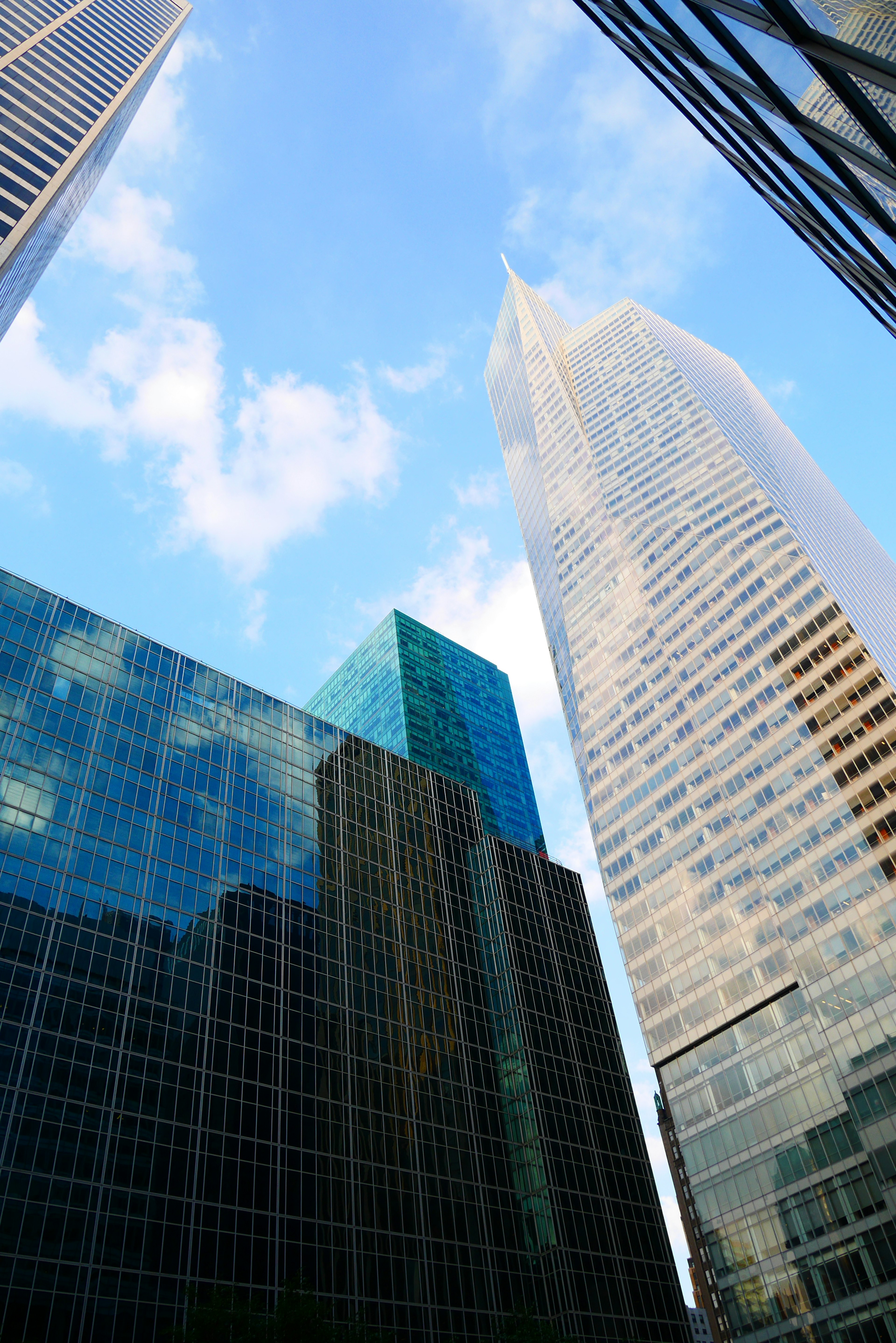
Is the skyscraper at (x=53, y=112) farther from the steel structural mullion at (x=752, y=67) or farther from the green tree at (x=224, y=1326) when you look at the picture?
the steel structural mullion at (x=752, y=67)

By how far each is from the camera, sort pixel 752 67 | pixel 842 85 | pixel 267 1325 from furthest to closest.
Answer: pixel 267 1325
pixel 752 67
pixel 842 85

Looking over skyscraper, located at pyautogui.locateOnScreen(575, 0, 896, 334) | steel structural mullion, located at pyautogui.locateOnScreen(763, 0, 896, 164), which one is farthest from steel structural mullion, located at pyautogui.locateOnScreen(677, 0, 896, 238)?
steel structural mullion, located at pyautogui.locateOnScreen(763, 0, 896, 164)

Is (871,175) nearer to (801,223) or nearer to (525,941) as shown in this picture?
(801,223)

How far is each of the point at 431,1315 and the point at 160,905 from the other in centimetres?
2976

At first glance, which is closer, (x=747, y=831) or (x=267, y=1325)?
(x=267, y=1325)

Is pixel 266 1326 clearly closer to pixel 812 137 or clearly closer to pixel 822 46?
pixel 812 137

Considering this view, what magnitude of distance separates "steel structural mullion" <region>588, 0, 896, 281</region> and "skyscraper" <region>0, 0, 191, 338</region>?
84.5 m

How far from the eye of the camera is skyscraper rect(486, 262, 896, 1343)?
77688 mm

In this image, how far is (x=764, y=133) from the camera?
Answer: 15.3m

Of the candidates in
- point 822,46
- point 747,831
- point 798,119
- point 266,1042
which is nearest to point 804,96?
point 798,119

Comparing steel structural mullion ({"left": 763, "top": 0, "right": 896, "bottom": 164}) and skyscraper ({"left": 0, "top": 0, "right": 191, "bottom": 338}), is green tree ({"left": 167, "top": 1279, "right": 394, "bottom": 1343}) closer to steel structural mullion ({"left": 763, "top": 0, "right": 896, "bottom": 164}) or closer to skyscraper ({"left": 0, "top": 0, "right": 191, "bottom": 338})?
steel structural mullion ({"left": 763, "top": 0, "right": 896, "bottom": 164})

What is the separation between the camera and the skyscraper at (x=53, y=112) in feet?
314

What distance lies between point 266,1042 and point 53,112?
115 m

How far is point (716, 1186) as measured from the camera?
8675 cm
